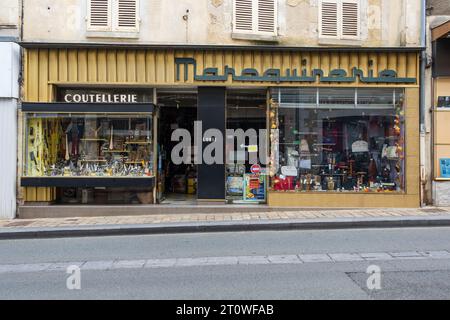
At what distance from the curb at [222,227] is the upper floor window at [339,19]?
511 cm

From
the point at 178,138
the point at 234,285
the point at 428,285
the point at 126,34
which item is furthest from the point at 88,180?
the point at 428,285

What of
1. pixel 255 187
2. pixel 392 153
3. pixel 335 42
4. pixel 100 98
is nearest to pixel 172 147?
pixel 100 98

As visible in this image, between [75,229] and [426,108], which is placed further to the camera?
[426,108]

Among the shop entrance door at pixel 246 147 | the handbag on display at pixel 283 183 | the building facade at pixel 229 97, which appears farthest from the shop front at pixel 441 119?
the shop entrance door at pixel 246 147

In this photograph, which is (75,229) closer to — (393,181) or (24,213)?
(24,213)

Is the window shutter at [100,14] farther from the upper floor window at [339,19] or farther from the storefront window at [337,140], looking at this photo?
the upper floor window at [339,19]

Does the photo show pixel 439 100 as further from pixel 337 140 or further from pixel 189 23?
pixel 189 23

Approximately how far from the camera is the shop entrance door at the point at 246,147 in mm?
12930

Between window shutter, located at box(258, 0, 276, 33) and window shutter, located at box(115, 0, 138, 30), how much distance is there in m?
3.28

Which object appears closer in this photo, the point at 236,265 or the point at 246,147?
the point at 236,265

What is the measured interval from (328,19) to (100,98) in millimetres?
6453

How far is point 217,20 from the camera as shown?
12383 millimetres

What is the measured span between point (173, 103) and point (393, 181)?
21.1 feet

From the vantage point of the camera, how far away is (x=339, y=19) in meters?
12.6
